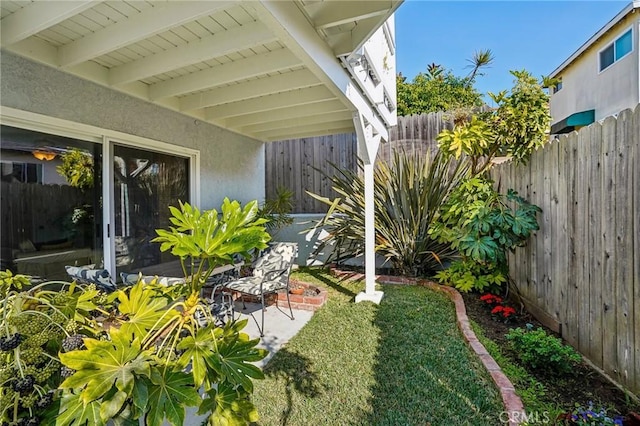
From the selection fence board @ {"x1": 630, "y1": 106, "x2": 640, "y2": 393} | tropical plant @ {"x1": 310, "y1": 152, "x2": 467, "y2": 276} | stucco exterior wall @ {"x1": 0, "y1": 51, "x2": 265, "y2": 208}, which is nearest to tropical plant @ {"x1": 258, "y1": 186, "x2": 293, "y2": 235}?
stucco exterior wall @ {"x1": 0, "y1": 51, "x2": 265, "y2": 208}

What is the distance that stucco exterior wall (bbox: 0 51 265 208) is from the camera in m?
3.13

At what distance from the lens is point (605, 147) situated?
2412 mm

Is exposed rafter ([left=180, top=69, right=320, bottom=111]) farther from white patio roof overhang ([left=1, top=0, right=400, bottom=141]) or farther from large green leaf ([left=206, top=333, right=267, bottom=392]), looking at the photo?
large green leaf ([left=206, top=333, right=267, bottom=392])

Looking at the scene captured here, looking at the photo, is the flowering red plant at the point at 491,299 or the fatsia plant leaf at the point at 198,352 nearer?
the fatsia plant leaf at the point at 198,352

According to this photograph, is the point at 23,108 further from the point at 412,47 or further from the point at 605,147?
the point at 412,47

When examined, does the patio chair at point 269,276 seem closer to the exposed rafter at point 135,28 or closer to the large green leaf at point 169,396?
the large green leaf at point 169,396

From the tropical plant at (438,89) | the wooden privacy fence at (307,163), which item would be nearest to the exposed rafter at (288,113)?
the wooden privacy fence at (307,163)

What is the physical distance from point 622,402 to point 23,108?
5493 millimetres

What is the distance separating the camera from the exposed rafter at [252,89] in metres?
3.95

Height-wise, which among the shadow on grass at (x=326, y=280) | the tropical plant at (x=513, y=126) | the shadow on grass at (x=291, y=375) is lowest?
the shadow on grass at (x=291, y=375)

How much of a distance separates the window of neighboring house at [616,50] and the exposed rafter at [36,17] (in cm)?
1217

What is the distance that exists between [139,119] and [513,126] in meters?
4.69

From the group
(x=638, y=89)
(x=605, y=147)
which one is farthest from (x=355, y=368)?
(x=638, y=89)

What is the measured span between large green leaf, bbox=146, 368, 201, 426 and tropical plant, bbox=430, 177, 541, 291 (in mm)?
3387
